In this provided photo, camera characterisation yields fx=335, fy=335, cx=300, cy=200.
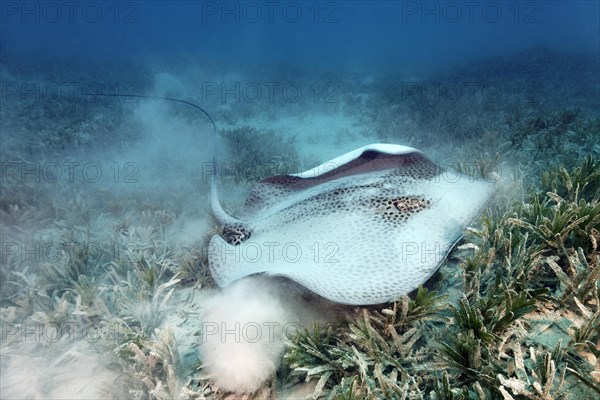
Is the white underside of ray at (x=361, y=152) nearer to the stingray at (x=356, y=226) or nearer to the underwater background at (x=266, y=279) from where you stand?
the stingray at (x=356, y=226)

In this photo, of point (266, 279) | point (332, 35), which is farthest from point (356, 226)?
point (332, 35)

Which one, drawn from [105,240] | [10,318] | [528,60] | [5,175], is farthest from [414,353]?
[528,60]

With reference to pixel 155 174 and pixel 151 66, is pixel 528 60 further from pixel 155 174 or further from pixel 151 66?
pixel 151 66

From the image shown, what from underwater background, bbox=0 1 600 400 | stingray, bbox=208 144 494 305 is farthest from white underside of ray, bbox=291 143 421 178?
underwater background, bbox=0 1 600 400

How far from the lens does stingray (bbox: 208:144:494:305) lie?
2.64 m

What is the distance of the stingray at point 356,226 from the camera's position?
8.68ft

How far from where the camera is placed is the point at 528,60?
65.0ft

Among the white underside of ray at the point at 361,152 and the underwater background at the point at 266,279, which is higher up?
the white underside of ray at the point at 361,152

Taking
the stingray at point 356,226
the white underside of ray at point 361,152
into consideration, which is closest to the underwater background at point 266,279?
the stingray at point 356,226

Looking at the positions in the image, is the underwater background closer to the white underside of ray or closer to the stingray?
the stingray

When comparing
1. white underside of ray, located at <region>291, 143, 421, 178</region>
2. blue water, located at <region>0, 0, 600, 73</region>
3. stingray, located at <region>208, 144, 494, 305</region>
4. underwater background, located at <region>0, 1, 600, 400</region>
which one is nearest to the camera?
underwater background, located at <region>0, 1, 600, 400</region>

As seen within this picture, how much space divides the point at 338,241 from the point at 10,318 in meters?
3.66

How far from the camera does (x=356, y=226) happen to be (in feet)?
10.4

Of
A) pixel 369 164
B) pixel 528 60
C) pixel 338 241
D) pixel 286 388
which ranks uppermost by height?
pixel 528 60
